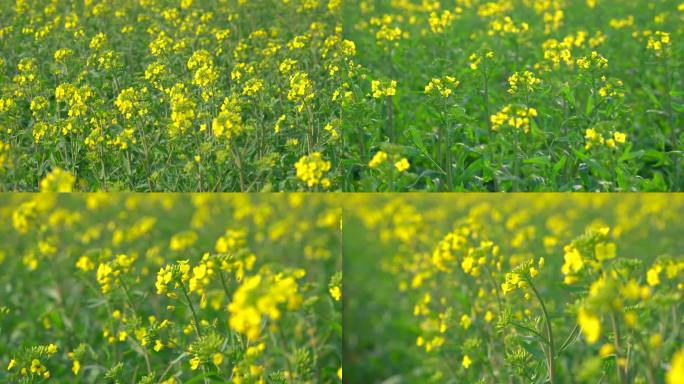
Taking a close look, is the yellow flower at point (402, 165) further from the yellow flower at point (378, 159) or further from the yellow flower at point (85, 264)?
the yellow flower at point (85, 264)

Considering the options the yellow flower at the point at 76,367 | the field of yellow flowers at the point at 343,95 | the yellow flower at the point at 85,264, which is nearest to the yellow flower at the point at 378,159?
the field of yellow flowers at the point at 343,95

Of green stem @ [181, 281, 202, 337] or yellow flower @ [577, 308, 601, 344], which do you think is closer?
yellow flower @ [577, 308, 601, 344]

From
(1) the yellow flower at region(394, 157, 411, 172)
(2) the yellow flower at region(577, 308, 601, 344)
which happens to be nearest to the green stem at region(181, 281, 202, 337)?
(1) the yellow flower at region(394, 157, 411, 172)

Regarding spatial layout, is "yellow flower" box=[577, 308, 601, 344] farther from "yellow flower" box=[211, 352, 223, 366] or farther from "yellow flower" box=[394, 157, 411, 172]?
"yellow flower" box=[211, 352, 223, 366]

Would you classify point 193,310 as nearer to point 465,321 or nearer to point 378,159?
point 378,159

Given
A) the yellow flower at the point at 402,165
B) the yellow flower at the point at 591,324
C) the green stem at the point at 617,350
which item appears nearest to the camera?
the yellow flower at the point at 591,324

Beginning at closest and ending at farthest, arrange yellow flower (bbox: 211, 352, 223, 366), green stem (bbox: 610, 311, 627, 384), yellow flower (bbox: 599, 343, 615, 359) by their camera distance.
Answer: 1. green stem (bbox: 610, 311, 627, 384)
2. yellow flower (bbox: 599, 343, 615, 359)
3. yellow flower (bbox: 211, 352, 223, 366)
